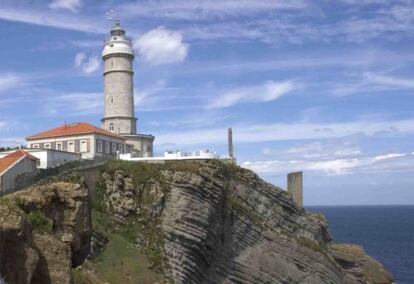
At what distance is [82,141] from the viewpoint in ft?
177

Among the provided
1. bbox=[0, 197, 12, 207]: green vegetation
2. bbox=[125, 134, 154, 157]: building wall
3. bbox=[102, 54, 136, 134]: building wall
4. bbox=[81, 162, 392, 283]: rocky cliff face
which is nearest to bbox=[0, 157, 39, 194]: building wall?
bbox=[81, 162, 392, 283]: rocky cliff face

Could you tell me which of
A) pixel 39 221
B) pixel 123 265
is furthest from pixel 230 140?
pixel 39 221

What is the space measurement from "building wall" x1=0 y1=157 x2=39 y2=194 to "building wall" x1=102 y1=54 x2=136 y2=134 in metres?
23.4

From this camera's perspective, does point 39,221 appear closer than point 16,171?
Yes

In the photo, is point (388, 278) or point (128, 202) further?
point (388, 278)

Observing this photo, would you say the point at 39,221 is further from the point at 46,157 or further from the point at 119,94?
the point at 119,94

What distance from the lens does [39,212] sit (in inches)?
471

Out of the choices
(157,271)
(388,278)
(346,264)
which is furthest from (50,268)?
(388,278)

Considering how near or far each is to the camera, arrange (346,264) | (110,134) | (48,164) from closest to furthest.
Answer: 1. (48,164)
2. (346,264)
3. (110,134)

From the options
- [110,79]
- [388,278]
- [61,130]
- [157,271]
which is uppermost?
[110,79]

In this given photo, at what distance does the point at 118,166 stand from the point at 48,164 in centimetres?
672

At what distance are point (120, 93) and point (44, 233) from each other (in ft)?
166

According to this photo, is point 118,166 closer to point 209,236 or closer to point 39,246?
point 209,236

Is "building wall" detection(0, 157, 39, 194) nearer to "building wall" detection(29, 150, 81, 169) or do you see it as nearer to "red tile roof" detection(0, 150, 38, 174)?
"red tile roof" detection(0, 150, 38, 174)
